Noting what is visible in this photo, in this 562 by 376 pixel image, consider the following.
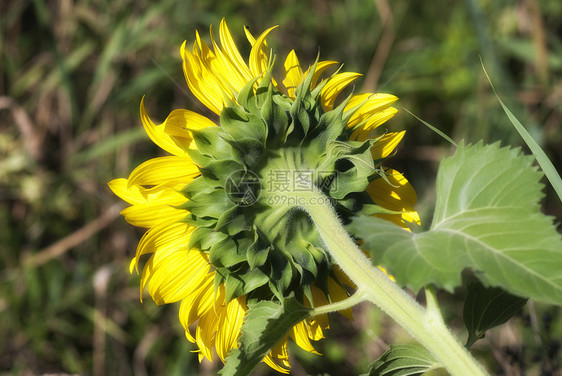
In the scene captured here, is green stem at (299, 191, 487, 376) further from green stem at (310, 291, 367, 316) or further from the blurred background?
the blurred background

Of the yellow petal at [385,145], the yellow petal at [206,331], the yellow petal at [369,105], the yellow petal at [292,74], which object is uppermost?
the yellow petal at [292,74]

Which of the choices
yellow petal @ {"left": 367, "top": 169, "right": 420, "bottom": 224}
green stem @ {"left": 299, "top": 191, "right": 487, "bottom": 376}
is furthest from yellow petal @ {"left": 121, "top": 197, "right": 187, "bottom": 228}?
yellow petal @ {"left": 367, "top": 169, "right": 420, "bottom": 224}

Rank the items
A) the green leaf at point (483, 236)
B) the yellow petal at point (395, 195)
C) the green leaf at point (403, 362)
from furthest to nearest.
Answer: the yellow petal at point (395, 195) → the green leaf at point (403, 362) → the green leaf at point (483, 236)

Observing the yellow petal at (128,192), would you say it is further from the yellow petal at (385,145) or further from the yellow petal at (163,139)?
the yellow petal at (385,145)

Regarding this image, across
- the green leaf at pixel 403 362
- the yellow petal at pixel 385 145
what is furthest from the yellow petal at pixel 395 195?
the green leaf at pixel 403 362

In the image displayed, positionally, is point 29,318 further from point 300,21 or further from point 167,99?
point 300,21

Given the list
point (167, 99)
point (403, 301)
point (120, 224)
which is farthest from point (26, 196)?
point (403, 301)
